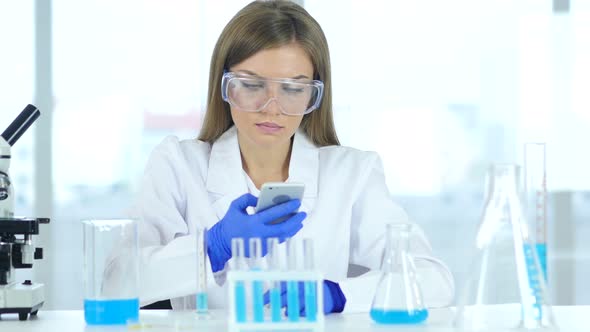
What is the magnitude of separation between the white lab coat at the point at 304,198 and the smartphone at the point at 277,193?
369 millimetres

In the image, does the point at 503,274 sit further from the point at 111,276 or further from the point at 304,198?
the point at 304,198

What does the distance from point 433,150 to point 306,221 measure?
2.73 m

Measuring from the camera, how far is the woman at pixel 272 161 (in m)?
2.23

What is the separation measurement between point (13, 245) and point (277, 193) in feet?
1.96

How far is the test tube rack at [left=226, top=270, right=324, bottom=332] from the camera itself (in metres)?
1.43

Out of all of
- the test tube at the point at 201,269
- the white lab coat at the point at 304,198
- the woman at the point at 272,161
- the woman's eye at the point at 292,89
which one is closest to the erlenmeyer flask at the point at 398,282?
the test tube at the point at 201,269

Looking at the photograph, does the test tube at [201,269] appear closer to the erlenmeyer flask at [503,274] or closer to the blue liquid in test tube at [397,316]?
the blue liquid in test tube at [397,316]

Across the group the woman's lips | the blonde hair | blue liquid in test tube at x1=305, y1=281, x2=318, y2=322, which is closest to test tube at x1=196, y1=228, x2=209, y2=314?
blue liquid in test tube at x1=305, y1=281, x2=318, y2=322

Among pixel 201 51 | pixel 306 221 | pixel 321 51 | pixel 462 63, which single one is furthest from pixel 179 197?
pixel 462 63


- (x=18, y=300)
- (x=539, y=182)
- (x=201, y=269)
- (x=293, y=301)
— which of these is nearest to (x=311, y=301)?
(x=293, y=301)

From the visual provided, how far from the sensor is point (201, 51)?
4.88 meters

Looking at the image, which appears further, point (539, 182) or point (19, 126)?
point (19, 126)

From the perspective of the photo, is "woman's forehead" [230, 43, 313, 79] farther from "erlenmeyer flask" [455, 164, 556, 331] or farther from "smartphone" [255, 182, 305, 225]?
"erlenmeyer flask" [455, 164, 556, 331]

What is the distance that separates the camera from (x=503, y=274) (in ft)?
4.86
